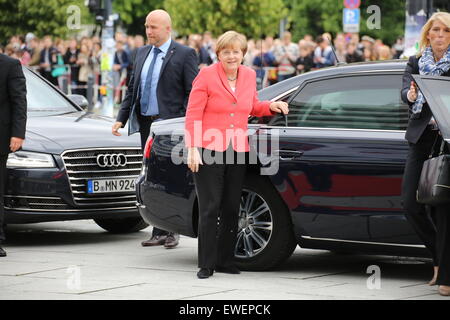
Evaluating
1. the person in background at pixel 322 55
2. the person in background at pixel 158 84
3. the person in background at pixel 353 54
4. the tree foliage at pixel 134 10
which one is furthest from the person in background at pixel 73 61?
the tree foliage at pixel 134 10

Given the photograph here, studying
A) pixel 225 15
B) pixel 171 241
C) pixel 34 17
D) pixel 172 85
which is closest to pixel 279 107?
pixel 172 85

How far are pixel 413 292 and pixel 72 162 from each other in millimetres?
3704

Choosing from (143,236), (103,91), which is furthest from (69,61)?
(143,236)

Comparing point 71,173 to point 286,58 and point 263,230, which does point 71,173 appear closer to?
point 263,230

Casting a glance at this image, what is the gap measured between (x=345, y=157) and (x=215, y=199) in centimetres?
98

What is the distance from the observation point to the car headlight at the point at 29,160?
32.4ft

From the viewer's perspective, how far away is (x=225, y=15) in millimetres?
46750

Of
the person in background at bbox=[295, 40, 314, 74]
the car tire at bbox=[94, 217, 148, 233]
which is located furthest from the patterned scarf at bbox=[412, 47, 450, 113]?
the person in background at bbox=[295, 40, 314, 74]

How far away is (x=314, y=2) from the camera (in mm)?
59562

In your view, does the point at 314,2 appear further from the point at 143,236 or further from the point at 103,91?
the point at 143,236

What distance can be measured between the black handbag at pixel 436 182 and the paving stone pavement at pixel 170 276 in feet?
2.20

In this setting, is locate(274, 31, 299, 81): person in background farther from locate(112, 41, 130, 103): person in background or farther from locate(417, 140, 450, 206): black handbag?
locate(417, 140, 450, 206): black handbag

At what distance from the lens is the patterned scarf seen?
24.8 feet

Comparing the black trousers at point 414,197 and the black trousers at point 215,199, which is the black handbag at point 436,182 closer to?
the black trousers at point 414,197
